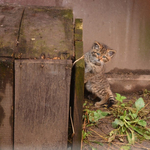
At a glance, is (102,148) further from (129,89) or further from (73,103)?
(129,89)

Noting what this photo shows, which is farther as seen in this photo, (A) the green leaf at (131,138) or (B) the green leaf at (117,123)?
(B) the green leaf at (117,123)

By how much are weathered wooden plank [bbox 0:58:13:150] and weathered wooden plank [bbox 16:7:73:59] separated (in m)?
0.17

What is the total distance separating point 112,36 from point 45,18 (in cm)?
192

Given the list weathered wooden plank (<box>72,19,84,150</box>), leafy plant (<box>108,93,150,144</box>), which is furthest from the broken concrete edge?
weathered wooden plank (<box>72,19,84,150</box>)

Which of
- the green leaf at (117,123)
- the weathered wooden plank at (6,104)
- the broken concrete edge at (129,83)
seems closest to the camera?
the weathered wooden plank at (6,104)

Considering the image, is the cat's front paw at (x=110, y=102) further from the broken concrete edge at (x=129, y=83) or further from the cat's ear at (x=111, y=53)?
the cat's ear at (x=111, y=53)

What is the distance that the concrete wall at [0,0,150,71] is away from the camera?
4312 millimetres

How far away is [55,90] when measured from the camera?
7.75ft

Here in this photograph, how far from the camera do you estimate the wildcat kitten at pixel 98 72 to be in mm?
4410

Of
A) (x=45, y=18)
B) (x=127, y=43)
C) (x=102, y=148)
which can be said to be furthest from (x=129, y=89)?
(x=45, y=18)

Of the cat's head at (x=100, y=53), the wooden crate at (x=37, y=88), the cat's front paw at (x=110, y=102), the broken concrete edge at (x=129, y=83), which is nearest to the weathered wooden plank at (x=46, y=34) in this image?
the wooden crate at (x=37, y=88)

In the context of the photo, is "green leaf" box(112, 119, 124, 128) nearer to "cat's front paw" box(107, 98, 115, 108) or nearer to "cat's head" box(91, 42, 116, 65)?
"cat's front paw" box(107, 98, 115, 108)

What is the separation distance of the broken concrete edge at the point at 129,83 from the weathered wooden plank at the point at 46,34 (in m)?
2.02

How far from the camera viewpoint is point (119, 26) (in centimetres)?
451
